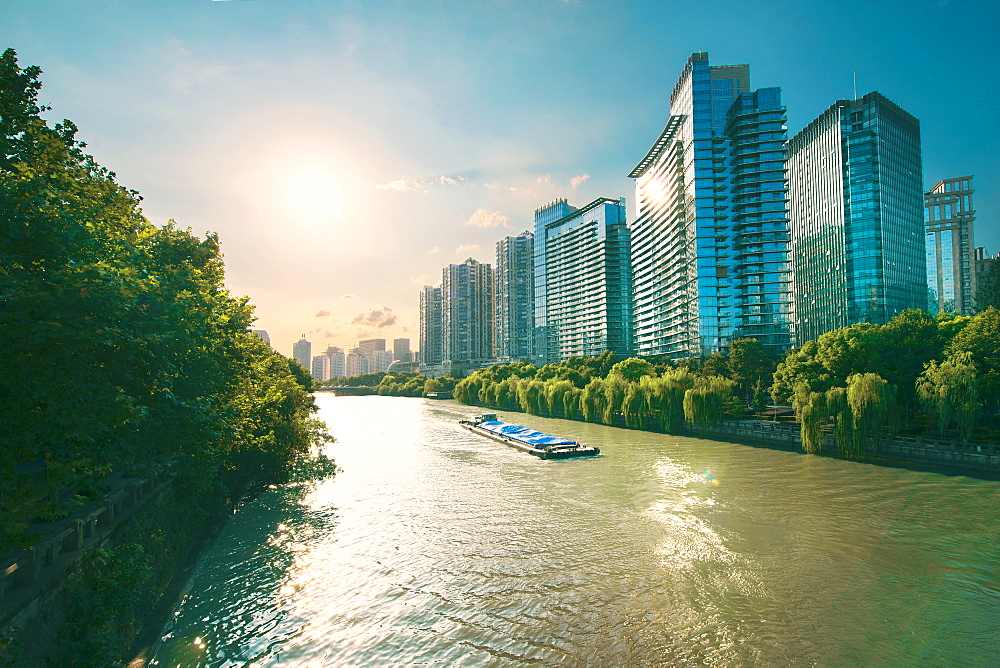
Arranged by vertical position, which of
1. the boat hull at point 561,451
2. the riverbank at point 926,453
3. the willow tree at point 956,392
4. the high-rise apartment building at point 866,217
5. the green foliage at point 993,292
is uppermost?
the high-rise apartment building at point 866,217

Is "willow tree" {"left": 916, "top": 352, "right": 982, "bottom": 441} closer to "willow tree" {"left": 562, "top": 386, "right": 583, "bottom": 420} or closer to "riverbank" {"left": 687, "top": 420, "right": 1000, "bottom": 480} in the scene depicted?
"riverbank" {"left": 687, "top": 420, "right": 1000, "bottom": 480}

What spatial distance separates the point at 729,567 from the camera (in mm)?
21641

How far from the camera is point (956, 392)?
3856cm

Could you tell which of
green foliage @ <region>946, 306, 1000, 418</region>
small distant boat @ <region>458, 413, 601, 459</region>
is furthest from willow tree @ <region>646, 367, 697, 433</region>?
green foliage @ <region>946, 306, 1000, 418</region>

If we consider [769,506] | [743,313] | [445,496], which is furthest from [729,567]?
[743,313]

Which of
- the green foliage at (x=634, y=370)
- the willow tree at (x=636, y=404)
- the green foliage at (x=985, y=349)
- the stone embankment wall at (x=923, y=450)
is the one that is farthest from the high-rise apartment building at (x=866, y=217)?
the stone embankment wall at (x=923, y=450)

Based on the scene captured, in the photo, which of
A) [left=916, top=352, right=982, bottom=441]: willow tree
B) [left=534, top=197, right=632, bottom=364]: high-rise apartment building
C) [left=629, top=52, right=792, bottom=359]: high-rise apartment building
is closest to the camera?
[left=916, top=352, right=982, bottom=441]: willow tree

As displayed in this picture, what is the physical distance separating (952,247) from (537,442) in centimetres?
19241

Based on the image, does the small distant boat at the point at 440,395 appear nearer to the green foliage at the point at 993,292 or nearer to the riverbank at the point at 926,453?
the riverbank at the point at 926,453

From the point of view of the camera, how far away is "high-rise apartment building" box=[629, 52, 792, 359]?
106m

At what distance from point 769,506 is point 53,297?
3416 centimetres

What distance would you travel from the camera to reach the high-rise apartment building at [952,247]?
547 feet

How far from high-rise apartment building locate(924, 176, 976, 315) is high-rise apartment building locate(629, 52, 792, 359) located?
9986 cm

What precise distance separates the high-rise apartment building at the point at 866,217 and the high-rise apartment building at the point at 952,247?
213ft
